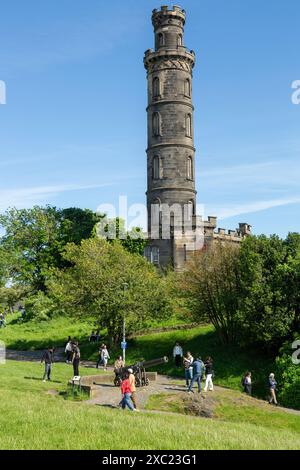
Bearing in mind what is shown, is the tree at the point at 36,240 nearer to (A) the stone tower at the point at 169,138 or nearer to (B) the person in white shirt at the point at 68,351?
(A) the stone tower at the point at 169,138

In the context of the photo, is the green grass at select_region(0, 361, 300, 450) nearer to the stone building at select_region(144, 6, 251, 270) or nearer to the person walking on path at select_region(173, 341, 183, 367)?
the person walking on path at select_region(173, 341, 183, 367)

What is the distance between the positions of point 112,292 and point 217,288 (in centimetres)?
712

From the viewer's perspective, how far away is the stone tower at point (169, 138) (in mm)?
55606

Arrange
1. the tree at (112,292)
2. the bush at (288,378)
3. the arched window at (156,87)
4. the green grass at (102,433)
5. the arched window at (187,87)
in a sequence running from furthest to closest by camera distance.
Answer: the arched window at (187,87)
the arched window at (156,87)
the tree at (112,292)
the bush at (288,378)
the green grass at (102,433)

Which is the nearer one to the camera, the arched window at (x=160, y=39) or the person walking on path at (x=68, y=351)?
the person walking on path at (x=68, y=351)

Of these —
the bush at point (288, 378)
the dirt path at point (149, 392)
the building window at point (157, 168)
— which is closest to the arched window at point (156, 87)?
the building window at point (157, 168)

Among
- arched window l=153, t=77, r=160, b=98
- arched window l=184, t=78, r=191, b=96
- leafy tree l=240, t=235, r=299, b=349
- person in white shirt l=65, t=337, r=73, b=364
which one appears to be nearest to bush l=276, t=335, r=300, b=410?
leafy tree l=240, t=235, r=299, b=349

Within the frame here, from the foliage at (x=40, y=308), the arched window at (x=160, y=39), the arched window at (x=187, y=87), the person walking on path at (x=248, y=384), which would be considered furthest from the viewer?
the arched window at (x=160, y=39)

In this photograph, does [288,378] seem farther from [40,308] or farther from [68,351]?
[40,308]

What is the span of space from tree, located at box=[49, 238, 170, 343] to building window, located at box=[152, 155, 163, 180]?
726 inches

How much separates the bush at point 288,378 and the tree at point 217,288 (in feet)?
18.2

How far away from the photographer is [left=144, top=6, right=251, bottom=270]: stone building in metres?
55.0

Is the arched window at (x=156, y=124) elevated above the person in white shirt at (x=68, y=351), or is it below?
above

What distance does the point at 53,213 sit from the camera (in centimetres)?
6238
